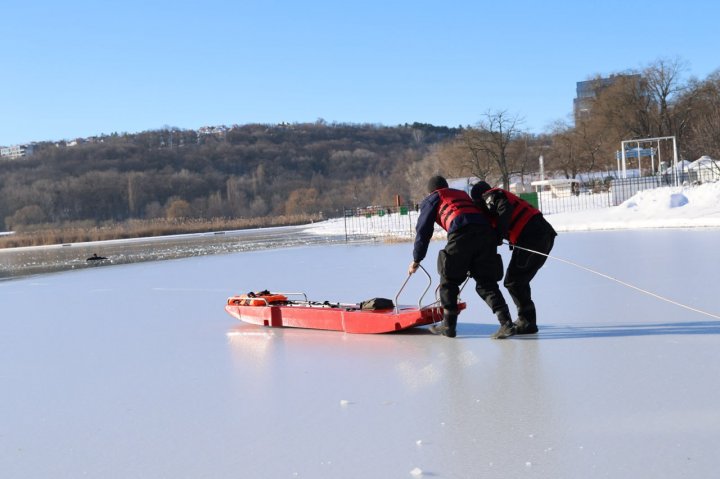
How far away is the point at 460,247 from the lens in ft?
19.6

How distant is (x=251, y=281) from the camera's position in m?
13.4

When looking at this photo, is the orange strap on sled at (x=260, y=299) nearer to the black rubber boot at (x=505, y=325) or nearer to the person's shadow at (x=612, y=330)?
the person's shadow at (x=612, y=330)

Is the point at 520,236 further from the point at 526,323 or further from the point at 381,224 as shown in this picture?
the point at 381,224

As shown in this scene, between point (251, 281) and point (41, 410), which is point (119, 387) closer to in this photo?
point (41, 410)

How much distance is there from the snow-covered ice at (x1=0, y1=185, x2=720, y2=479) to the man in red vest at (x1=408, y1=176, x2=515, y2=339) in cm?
38

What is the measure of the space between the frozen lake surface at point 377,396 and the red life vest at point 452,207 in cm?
106

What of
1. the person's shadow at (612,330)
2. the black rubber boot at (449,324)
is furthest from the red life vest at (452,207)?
the person's shadow at (612,330)

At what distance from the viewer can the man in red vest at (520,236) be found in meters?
6.13

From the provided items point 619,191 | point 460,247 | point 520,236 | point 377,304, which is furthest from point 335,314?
point 619,191

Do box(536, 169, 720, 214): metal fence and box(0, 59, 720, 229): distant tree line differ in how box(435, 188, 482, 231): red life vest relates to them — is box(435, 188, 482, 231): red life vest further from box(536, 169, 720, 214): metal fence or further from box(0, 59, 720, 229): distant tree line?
box(0, 59, 720, 229): distant tree line

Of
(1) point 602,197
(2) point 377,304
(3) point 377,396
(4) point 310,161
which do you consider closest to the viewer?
(3) point 377,396

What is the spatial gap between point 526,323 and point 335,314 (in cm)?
188

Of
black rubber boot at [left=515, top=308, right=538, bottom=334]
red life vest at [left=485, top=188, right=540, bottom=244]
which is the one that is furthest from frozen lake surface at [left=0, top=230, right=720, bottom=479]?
red life vest at [left=485, top=188, right=540, bottom=244]

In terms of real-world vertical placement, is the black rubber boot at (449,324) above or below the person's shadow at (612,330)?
above
